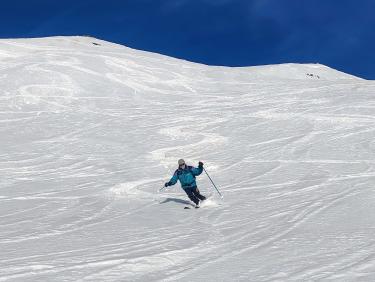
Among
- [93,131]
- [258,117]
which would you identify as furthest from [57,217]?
[258,117]

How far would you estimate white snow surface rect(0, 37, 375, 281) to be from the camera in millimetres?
7570

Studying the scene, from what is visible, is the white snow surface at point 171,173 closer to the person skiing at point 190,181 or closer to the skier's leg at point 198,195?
the skier's leg at point 198,195

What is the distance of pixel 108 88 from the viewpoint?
34500 millimetres

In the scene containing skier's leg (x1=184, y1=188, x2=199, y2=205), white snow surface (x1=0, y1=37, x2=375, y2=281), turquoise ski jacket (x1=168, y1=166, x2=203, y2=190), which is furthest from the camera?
turquoise ski jacket (x1=168, y1=166, x2=203, y2=190)

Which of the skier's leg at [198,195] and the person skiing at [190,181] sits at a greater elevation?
the person skiing at [190,181]

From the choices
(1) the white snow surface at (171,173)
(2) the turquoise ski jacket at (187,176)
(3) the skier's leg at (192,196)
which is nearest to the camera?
(1) the white snow surface at (171,173)

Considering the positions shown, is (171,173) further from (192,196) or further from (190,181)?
(192,196)

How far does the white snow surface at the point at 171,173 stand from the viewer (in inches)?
298

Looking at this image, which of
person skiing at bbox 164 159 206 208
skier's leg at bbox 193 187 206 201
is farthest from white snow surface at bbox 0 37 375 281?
person skiing at bbox 164 159 206 208

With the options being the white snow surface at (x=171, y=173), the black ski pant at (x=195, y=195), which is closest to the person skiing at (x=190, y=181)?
the black ski pant at (x=195, y=195)

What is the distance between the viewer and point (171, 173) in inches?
679

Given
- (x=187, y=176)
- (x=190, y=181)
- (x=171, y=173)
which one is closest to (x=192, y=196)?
(x=190, y=181)

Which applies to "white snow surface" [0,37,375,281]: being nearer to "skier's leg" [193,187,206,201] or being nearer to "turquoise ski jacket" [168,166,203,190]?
"skier's leg" [193,187,206,201]

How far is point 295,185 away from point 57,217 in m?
5.79
